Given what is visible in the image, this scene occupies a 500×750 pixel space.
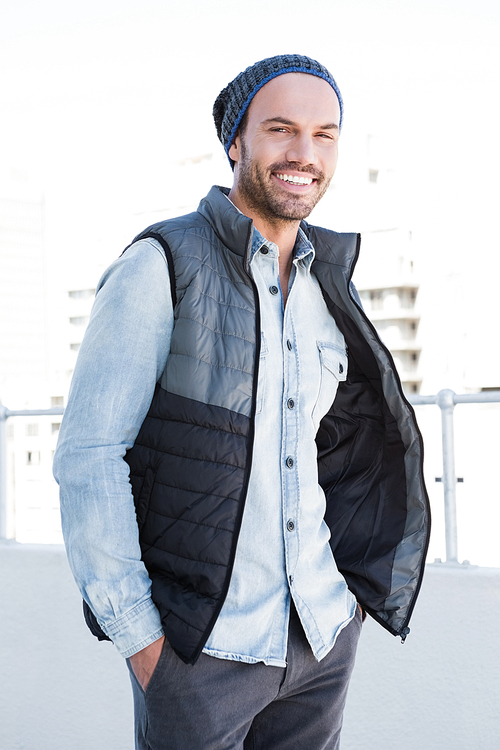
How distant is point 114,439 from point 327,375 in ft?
1.50

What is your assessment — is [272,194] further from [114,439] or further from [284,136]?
[114,439]

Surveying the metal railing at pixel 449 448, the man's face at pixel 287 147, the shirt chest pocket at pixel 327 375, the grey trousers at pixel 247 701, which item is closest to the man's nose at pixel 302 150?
the man's face at pixel 287 147

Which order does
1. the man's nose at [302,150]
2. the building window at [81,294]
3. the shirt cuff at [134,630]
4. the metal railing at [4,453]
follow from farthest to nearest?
the building window at [81,294], the metal railing at [4,453], the man's nose at [302,150], the shirt cuff at [134,630]

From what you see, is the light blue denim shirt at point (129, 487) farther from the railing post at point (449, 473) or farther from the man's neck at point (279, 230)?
the railing post at point (449, 473)

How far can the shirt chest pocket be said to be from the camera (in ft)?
4.30

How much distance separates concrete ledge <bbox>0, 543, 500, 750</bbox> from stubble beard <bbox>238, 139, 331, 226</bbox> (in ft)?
4.90

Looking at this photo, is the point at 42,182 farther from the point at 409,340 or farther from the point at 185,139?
the point at 409,340

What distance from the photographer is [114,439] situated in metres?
1.07

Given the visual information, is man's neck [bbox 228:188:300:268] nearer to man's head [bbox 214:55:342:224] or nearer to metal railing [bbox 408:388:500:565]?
man's head [bbox 214:55:342:224]

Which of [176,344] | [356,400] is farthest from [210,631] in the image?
[356,400]

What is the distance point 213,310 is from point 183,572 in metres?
0.41

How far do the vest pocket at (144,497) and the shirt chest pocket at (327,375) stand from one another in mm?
340

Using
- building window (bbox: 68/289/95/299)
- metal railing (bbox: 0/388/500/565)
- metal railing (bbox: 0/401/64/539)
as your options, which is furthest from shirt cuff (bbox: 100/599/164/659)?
building window (bbox: 68/289/95/299)

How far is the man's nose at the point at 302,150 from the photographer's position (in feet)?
4.23
